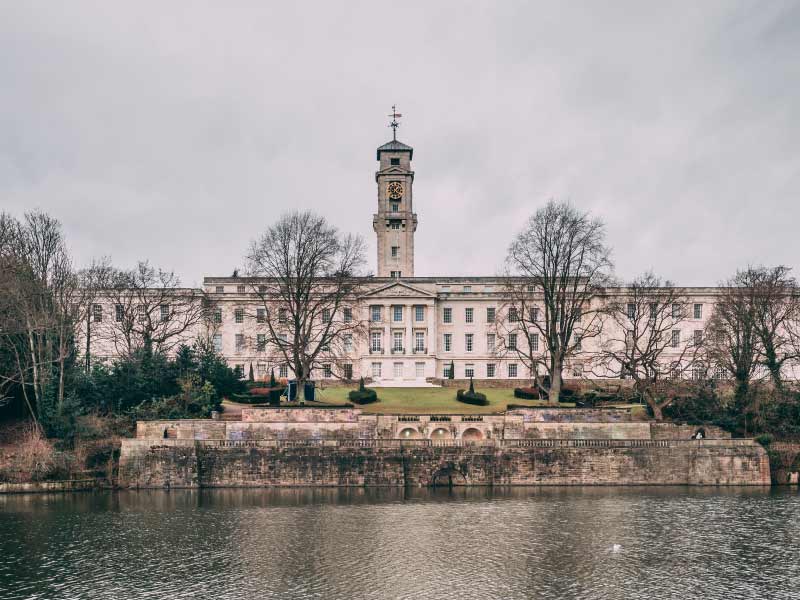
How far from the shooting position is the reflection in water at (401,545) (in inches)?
977

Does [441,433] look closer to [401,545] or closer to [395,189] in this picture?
[401,545]

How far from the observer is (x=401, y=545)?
29609 mm

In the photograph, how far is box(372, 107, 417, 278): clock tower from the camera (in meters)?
86.8

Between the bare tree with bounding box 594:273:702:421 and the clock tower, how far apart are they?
22.2 meters

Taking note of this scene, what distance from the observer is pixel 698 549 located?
29.1 meters

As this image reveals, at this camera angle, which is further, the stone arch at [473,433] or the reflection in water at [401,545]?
the stone arch at [473,433]

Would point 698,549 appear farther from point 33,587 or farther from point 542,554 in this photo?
point 33,587

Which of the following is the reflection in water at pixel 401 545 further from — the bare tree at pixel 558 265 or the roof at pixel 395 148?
the roof at pixel 395 148

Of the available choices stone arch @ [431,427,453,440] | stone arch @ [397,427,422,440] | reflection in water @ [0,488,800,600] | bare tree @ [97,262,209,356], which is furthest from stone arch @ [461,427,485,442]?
bare tree @ [97,262,209,356]

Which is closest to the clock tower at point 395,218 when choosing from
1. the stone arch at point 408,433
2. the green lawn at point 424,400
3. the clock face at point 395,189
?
the clock face at point 395,189

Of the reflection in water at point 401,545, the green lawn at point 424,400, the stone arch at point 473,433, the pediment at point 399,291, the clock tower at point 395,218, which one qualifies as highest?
the clock tower at point 395,218

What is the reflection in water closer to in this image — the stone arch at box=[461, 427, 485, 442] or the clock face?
the stone arch at box=[461, 427, 485, 442]

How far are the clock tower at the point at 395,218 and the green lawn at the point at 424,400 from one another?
62.6ft

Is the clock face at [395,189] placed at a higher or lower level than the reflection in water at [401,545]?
higher
